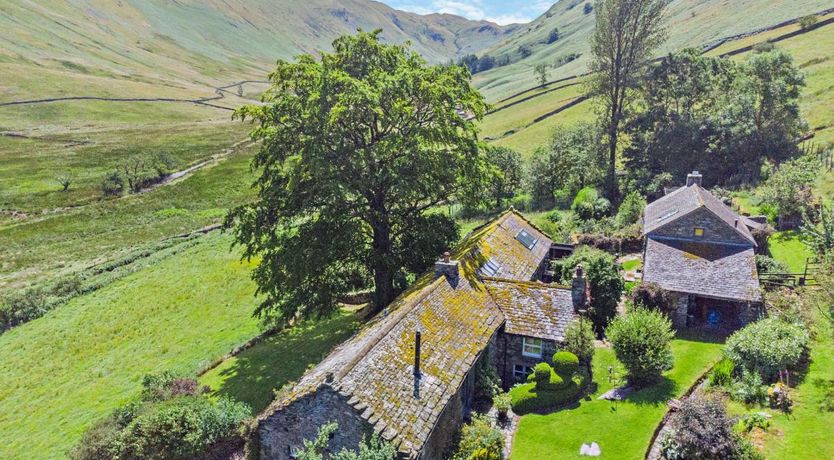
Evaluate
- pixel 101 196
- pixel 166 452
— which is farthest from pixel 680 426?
pixel 101 196

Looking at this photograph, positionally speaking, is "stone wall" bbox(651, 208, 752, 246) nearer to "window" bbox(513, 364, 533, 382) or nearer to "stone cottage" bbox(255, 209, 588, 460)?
"stone cottage" bbox(255, 209, 588, 460)

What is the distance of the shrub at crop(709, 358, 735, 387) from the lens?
21328mm

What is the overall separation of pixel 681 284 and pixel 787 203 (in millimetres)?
16835

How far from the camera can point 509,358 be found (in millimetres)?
24641

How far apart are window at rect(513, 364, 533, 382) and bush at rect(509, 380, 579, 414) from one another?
7.60 ft

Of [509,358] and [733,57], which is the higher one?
[733,57]

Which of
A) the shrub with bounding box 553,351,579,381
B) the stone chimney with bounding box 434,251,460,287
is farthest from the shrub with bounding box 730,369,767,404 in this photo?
the stone chimney with bounding box 434,251,460,287

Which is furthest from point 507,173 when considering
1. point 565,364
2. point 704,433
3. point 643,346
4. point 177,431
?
point 177,431

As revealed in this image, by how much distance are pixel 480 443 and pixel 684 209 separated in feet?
85.7

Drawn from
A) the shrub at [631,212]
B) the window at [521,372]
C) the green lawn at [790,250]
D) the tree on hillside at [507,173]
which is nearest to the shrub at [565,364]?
the window at [521,372]

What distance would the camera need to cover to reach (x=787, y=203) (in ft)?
125

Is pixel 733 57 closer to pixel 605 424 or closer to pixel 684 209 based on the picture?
pixel 684 209

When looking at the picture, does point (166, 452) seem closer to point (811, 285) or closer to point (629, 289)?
point (629, 289)

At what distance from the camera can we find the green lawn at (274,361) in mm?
26750
